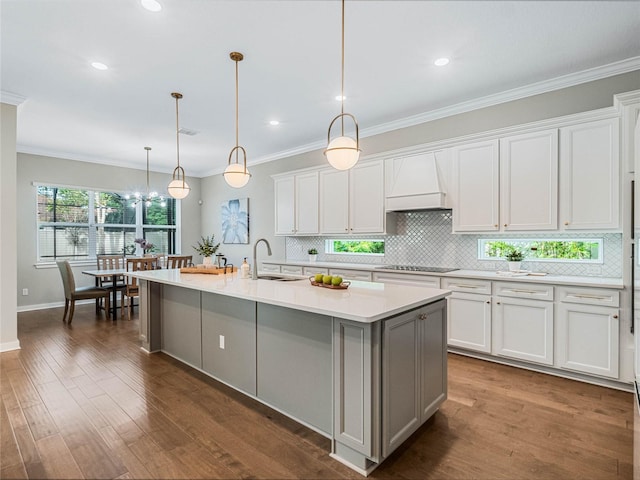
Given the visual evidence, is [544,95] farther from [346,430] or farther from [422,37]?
[346,430]

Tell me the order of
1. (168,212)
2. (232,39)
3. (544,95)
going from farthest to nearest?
(168,212), (544,95), (232,39)

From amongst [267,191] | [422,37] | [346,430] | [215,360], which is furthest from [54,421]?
[267,191]

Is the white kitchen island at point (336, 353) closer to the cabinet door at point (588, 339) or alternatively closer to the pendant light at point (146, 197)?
the cabinet door at point (588, 339)

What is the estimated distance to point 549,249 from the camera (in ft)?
11.8

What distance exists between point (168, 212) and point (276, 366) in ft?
20.9

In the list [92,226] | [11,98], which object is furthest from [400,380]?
[92,226]

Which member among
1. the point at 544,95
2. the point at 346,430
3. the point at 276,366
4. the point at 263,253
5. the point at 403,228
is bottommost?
the point at 346,430

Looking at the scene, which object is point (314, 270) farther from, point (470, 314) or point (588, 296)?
point (588, 296)

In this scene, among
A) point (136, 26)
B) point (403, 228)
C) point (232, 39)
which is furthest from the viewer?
point (403, 228)

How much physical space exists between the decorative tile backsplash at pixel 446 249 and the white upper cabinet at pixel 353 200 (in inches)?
14.1

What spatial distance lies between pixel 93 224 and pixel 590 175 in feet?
25.2

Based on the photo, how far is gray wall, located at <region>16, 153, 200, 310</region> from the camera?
227 inches

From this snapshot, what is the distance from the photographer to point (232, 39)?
275cm

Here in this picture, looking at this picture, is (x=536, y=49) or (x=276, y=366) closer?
(x=276, y=366)
